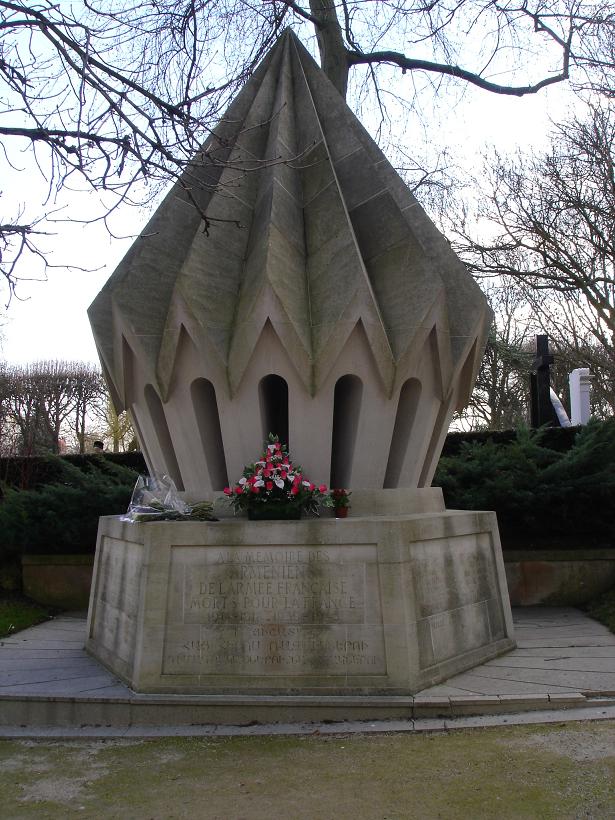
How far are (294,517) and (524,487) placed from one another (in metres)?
6.30

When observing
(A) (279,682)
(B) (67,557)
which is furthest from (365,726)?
(B) (67,557)

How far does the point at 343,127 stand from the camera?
9.73 metres

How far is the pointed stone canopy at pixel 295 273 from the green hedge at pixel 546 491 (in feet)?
11.1

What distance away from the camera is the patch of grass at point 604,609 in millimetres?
9869

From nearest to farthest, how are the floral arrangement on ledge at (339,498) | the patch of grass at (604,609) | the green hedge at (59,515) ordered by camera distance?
the floral arrangement on ledge at (339,498)
the patch of grass at (604,609)
the green hedge at (59,515)

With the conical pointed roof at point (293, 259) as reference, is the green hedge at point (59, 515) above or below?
below

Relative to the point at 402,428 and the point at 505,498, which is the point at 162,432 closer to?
the point at 402,428

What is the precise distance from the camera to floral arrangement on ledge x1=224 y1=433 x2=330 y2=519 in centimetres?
700

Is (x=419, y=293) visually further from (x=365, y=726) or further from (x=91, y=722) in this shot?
(x=91, y=722)

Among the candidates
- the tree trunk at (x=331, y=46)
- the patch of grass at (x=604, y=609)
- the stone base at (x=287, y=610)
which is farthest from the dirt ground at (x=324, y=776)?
the tree trunk at (x=331, y=46)

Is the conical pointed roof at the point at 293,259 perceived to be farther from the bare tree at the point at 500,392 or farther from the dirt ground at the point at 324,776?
the bare tree at the point at 500,392

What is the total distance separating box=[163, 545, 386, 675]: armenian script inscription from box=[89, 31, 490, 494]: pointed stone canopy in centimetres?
181

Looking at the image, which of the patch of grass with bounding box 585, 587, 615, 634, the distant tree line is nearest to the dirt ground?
the patch of grass with bounding box 585, 587, 615, 634

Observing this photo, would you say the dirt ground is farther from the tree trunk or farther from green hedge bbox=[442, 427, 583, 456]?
the tree trunk
